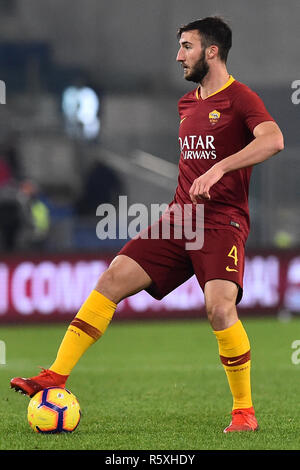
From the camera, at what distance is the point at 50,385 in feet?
16.6

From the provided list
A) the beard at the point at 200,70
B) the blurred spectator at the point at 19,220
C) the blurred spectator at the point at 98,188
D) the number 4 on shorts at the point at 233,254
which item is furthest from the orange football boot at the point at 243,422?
the blurred spectator at the point at 98,188

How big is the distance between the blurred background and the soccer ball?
764cm

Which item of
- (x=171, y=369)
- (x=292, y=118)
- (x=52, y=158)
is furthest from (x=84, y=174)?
(x=171, y=369)

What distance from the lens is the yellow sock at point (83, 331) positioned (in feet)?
16.8

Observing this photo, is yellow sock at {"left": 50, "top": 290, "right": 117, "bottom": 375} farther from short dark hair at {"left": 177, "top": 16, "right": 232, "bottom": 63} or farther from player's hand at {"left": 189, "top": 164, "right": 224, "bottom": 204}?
short dark hair at {"left": 177, "top": 16, "right": 232, "bottom": 63}

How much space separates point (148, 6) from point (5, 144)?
209 inches

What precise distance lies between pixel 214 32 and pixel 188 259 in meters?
1.25

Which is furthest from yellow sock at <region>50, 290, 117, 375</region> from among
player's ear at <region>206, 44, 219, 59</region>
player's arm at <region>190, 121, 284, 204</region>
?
player's ear at <region>206, 44, 219, 59</region>

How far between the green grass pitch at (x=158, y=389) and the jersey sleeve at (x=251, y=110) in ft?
5.26

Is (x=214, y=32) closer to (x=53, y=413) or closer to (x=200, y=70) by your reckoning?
(x=200, y=70)

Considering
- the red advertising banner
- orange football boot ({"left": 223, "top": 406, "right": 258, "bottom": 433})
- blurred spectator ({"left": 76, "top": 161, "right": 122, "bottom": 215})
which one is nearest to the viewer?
orange football boot ({"left": 223, "top": 406, "right": 258, "bottom": 433})

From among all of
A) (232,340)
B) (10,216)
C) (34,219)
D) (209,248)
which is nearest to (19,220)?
(10,216)

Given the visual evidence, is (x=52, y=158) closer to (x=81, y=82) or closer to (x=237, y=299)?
(x=81, y=82)

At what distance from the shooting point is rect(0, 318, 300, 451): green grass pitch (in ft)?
15.5
